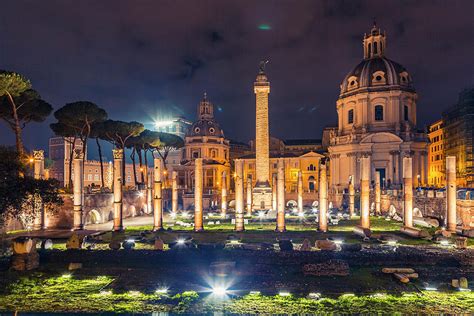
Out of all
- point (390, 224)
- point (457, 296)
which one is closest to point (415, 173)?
point (390, 224)

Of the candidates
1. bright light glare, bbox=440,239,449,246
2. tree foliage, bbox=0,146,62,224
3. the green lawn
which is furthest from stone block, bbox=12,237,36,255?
bright light glare, bbox=440,239,449,246

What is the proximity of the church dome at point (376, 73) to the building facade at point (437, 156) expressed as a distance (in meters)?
20.9

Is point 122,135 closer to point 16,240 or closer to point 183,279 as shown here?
point 16,240

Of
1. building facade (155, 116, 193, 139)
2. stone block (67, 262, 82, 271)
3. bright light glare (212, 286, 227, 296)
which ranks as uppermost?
building facade (155, 116, 193, 139)

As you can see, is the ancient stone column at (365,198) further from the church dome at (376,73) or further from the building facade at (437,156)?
the building facade at (437,156)

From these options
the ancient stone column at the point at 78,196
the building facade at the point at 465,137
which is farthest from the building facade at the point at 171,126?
the ancient stone column at the point at 78,196

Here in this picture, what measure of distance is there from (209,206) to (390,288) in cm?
4167

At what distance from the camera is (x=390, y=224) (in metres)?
33.4

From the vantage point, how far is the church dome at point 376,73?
184 ft

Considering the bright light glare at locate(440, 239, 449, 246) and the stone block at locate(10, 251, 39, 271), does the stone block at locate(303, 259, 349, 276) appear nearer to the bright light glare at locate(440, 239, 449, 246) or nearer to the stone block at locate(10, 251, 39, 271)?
the bright light glare at locate(440, 239, 449, 246)

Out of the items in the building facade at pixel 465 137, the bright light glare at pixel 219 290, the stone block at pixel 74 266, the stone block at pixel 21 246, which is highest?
the building facade at pixel 465 137

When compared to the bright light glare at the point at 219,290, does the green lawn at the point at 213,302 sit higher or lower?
higher

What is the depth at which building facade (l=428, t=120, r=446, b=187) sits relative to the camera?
7062 centimetres

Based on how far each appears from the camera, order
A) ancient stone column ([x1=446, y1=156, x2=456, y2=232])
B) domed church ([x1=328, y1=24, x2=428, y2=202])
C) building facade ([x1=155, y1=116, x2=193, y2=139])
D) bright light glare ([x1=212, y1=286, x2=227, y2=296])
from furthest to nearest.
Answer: building facade ([x1=155, y1=116, x2=193, y2=139]), domed church ([x1=328, y1=24, x2=428, y2=202]), ancient stone column ([x1=446, y1=156, x2=456, y2=232]), bright light glare ([x1=212, y1=286, x2=227, y2=296])
